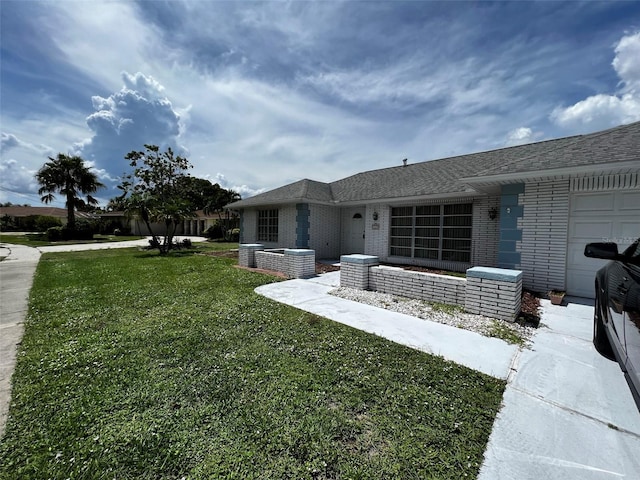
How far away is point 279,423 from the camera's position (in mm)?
2414

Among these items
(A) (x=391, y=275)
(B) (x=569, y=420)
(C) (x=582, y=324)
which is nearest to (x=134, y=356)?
(B) (x=569, y=420)

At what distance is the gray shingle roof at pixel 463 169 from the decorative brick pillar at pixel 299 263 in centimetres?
424

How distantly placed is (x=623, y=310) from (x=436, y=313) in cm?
309

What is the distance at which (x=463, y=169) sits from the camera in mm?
11398

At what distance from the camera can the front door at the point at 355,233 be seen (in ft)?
45.3

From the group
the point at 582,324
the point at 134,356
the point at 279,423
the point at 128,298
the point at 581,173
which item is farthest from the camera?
the point at 128,298

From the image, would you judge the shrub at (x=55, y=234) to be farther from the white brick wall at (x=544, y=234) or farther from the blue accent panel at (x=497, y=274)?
the white brick wall at (x=544, y=234)

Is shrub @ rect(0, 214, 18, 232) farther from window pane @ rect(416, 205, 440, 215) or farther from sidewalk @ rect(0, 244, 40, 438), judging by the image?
window pane @ rect(416, 205, 440, 215)

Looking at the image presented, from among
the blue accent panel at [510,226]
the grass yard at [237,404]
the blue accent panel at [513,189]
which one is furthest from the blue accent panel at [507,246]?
the grass yard at [237,404]

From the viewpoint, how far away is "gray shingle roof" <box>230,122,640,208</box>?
239 inches

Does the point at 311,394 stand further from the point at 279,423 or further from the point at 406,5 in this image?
the point at 406,5

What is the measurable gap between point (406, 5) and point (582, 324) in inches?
339

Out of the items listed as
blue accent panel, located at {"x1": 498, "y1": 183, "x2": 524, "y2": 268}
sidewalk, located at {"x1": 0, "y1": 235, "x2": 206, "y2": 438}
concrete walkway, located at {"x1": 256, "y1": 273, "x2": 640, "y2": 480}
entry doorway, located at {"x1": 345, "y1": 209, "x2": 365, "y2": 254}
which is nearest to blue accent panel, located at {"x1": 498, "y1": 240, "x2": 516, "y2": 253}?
blue accent panel, located at {"x1": 498, "y1": 183, "x2": 524, "y2": 268}

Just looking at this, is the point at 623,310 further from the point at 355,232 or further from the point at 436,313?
the point at 355,232
